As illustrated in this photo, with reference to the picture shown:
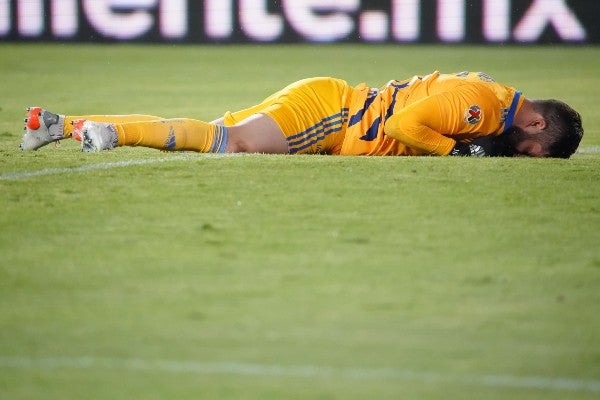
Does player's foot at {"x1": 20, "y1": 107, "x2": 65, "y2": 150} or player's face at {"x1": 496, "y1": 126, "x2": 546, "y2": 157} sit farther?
player's face at {"x1": 496, "y1": 126, "x2": 546, "y2": 157}

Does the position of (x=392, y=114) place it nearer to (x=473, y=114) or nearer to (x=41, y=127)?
(x=473, y=114)

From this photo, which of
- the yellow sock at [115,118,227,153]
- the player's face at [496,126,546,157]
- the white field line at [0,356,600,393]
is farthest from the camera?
the player's face at [496,126,546,157]

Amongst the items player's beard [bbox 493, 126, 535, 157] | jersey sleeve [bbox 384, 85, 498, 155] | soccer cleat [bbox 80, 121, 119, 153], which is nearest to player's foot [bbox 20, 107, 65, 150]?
soccer cleat [bbox 80, 121, 119, 153]

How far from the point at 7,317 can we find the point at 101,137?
7.75ft

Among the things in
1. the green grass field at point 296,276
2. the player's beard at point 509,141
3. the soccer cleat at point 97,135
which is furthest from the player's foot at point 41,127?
the player's beard at point 509,141

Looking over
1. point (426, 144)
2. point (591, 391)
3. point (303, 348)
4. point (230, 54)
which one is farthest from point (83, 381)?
point (230, 54)

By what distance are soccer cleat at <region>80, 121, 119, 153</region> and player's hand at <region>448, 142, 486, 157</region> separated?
1817 mm

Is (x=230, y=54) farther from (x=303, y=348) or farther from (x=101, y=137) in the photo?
(x=303, y=348)

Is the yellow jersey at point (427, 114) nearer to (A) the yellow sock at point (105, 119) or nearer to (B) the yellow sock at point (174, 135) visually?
(B) the yellow sock at point (174, 135)

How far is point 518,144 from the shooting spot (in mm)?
6812

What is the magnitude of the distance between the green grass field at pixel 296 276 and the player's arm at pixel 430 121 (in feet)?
0.39

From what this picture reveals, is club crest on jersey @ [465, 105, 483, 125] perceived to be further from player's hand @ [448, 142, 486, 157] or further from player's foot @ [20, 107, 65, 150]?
player's foot @ [20, 107, 65, 150]

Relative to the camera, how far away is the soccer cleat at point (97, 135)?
5953 millimetres

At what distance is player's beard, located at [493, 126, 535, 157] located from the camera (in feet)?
22.2
